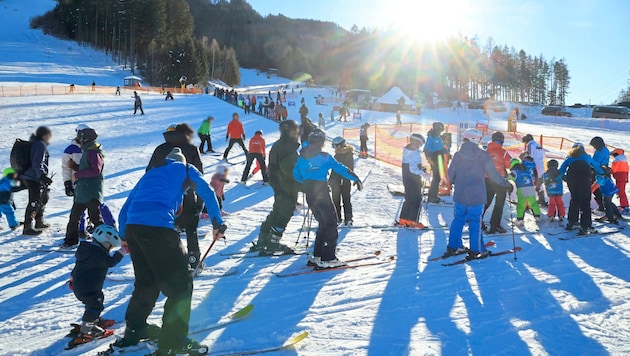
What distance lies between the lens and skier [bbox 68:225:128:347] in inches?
146

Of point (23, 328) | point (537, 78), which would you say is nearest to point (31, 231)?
point (23, 328)

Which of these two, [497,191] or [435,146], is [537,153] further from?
[497,191]

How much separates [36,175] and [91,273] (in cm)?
357

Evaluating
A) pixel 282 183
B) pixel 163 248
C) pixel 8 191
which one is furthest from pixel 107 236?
pixel 8 191

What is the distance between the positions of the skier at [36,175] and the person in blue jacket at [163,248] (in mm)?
3882

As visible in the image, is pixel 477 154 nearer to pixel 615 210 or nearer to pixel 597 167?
pixel 597 167

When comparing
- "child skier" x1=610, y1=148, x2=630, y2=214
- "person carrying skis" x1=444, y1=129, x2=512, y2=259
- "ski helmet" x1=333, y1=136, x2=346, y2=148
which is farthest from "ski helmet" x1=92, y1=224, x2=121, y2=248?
"child skier" x1=610, y1=148, x2=630, y2=214

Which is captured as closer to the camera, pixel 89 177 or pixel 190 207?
pixel 190 207

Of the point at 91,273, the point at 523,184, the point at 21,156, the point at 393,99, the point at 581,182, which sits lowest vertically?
the point at 91,273

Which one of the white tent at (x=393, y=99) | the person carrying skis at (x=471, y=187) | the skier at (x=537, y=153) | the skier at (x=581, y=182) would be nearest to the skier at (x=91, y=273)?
the person carrying skis at (x=471, y=187)

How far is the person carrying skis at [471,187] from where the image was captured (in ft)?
20.0

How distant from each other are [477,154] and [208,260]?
12.7ft

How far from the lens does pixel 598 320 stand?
4.26 meters

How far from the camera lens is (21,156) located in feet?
21.2
